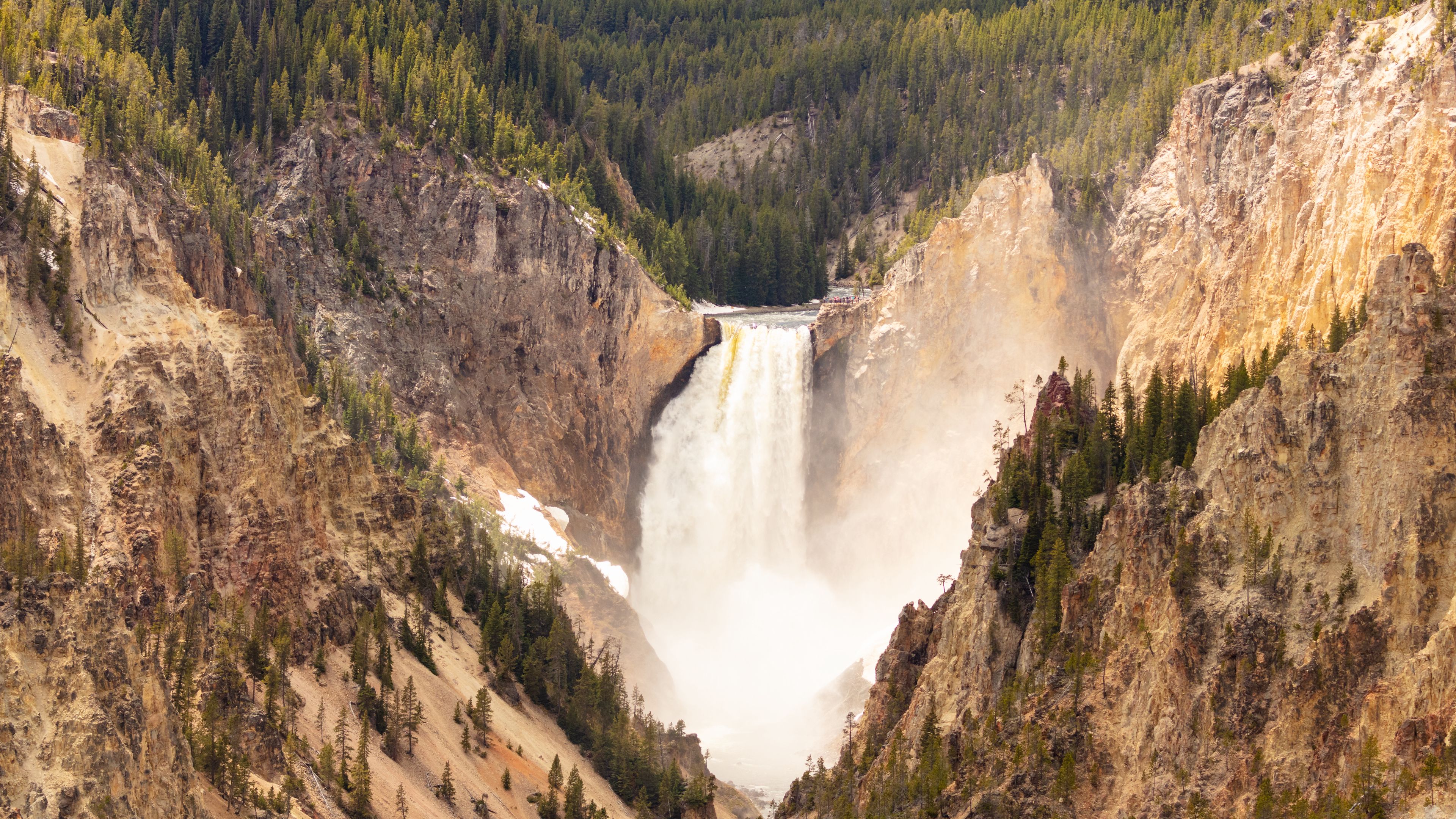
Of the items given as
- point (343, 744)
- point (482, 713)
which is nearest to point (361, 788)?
point (343, 744)

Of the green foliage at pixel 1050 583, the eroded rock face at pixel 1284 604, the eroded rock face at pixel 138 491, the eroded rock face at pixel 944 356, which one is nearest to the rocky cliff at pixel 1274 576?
the eroded rock face at pixel 1284 604

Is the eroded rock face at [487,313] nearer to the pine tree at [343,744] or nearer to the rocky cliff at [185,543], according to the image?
the rocky cliff at [185,543]

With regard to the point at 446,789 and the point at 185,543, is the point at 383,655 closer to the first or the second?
the point at 446,789

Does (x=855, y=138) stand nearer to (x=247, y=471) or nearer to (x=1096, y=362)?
(x=1096, y=362)

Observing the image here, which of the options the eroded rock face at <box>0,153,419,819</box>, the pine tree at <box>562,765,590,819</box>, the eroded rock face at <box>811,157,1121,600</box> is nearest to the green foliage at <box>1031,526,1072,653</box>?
the pine tree at <box>562,765,590,819</box>

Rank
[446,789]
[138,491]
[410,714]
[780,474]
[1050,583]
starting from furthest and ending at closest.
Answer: [780,474], [410,714], [446,789], [1050,583], [138,491]

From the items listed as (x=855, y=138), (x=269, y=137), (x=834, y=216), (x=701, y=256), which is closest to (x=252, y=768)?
(x=269, y=137)
